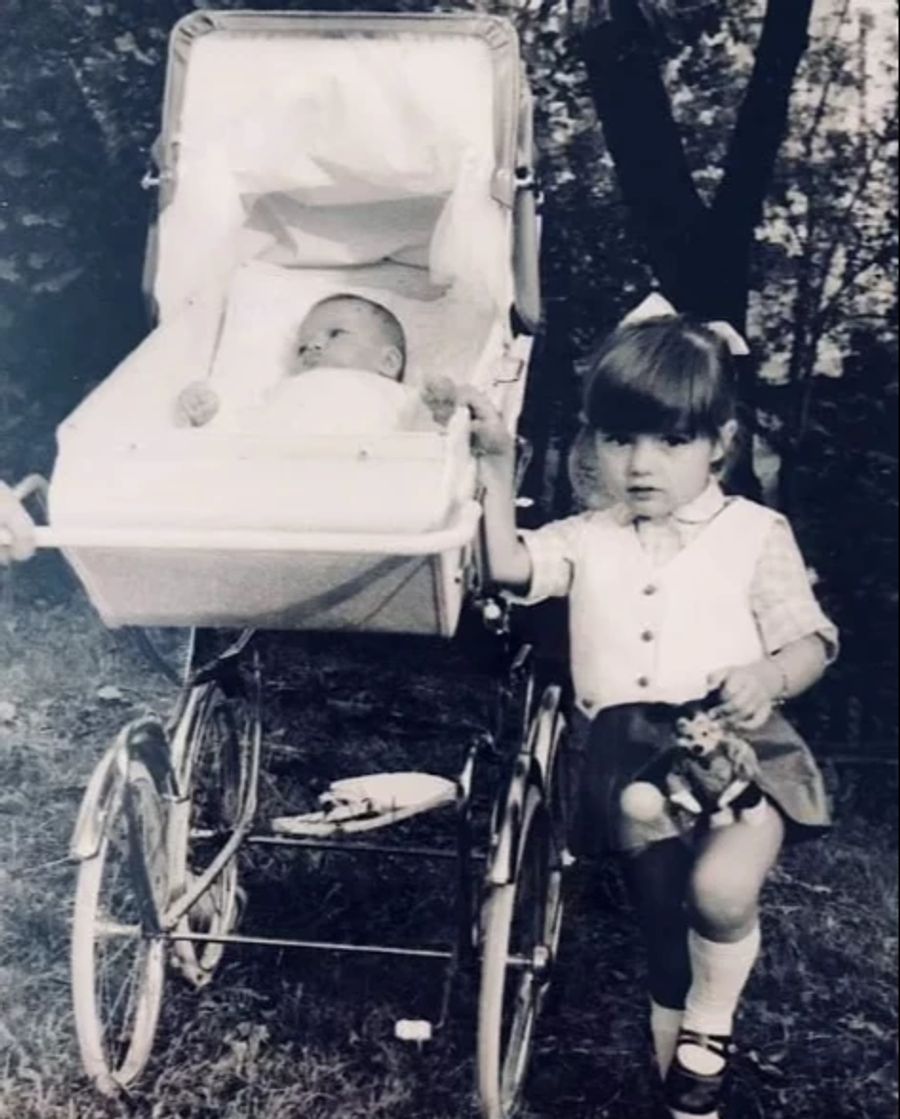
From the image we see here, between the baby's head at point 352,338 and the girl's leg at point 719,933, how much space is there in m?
0.58

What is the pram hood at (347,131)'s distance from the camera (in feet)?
4.78

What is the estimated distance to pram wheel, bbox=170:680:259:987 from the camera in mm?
1374

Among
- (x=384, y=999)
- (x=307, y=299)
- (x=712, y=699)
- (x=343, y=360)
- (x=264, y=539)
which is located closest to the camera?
(x=264, y=539)

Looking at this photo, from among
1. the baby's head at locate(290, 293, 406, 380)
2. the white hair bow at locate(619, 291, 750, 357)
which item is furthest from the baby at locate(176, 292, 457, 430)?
the white hair bow at locate(619, 291, 750, 357)

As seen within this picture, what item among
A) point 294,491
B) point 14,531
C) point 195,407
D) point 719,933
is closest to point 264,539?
point 294,491

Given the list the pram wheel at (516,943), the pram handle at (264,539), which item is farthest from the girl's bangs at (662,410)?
the pram wheel at (516,943)

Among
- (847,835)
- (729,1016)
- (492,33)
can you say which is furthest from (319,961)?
(492,33)

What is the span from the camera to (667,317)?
138 centimetres

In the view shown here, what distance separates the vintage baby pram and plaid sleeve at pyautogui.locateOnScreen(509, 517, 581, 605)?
44 mm

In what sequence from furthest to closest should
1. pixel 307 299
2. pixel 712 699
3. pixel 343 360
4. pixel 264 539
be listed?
pixel 307 299 → pixel 343 360 → pixel 712 699 → pixel 264 539

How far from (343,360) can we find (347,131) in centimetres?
23

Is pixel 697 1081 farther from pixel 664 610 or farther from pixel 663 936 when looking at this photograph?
pixel 664 610

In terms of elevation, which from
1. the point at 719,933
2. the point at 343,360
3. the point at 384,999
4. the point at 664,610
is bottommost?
the point at 384,999

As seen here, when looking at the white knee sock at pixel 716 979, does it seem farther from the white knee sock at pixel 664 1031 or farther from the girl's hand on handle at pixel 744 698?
the girl's hand on handle at pixel 744 698
